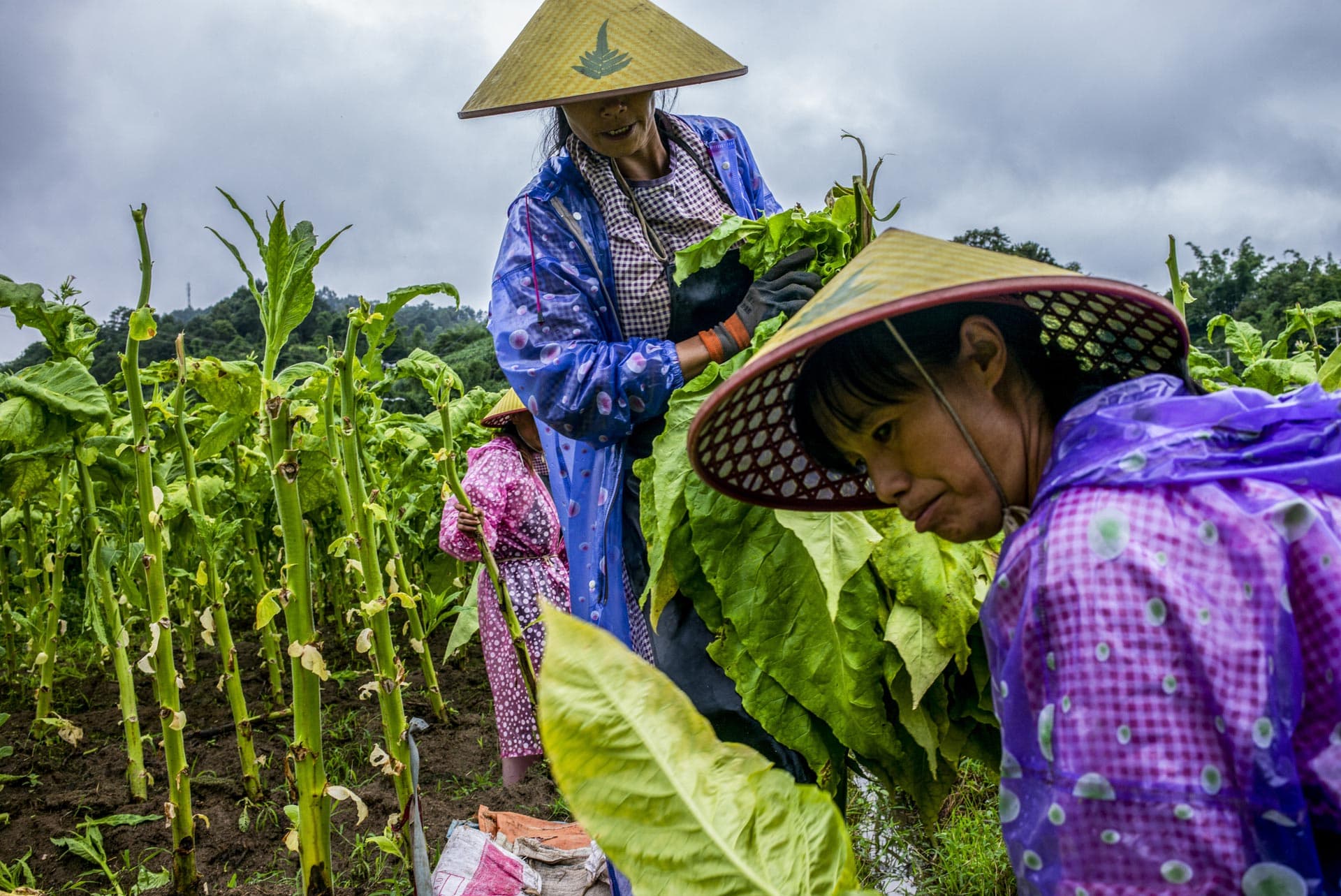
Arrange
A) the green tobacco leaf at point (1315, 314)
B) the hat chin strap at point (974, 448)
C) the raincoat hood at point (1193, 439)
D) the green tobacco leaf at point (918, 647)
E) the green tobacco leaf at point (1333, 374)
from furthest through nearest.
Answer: the green tobacco leaf at point (1315, 314), the green tobacco leaf at point (1333, 374), the green tobacco leaf at point (918, 647), the hat chin strap at point (974, 448), the raincoat hood at point (1193, 439)

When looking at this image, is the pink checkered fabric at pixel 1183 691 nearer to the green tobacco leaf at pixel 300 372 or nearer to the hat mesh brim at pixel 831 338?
the hat mesh brim at pixel 831 338

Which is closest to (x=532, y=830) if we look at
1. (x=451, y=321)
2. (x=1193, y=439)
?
(x=1193, y=439)

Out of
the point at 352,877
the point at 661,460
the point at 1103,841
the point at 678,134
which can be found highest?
the point at 678,134

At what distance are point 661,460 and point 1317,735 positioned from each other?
3.05 ft

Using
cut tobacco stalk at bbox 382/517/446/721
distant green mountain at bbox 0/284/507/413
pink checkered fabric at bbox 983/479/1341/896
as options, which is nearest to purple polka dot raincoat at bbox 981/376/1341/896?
pink checkered fabric at bbox 983/479/1341/896

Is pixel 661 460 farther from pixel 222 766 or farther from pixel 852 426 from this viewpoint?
pixel 222 766

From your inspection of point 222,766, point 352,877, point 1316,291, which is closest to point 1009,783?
point 352,877

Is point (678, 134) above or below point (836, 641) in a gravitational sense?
above

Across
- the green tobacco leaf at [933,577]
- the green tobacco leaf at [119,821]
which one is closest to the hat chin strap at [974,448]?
the green tobacco leaf at [933,577]

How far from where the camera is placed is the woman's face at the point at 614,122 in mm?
1954

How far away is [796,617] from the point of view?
1.51m

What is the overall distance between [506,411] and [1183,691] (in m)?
3.14

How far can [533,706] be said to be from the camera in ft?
11.8

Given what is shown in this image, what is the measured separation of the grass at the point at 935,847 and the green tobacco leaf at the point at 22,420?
2.16m
